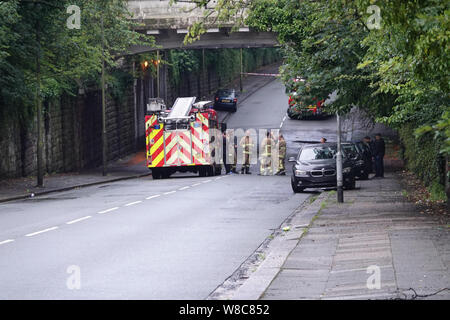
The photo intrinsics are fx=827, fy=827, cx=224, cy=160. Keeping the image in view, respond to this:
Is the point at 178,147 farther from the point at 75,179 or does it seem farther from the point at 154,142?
the point at 75,179

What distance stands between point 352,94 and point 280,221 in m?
3.51

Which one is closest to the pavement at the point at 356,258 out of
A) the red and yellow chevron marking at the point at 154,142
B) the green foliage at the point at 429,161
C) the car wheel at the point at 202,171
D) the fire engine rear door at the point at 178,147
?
the green foliage at the point at 429,161

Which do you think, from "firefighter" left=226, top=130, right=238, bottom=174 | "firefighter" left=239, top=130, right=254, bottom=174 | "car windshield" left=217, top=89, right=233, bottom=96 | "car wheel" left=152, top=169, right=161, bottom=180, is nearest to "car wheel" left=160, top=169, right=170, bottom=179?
"car wheel" left=152, top=169, right=161, bottom=180

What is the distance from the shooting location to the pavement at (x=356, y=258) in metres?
9.14

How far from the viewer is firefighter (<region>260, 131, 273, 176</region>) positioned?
123ft

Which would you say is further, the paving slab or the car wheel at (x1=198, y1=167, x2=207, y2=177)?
the car wheel at (x1=198, y1=167, x2=207, y2=177)

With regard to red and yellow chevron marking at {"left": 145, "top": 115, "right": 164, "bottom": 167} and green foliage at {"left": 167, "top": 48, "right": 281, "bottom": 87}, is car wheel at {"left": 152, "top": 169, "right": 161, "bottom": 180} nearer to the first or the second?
red and yellow chevron marking at {"left": 145, "top": 115, "right": 164, "bottom": 167}

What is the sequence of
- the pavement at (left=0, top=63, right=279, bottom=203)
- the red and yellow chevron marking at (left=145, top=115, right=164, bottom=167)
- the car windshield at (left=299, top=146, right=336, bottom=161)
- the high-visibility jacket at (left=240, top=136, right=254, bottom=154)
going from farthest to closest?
the high-visibility jacket at (left=240, top=136, right=254, bottom=154)
the red and yellow chevron marking at (left=145, top=115, right=164, bottom=167)
the pavement at (left=0, top=63, right=279, bottom=203)
the car windshield at (left=299, top=146, right=336, bottom=161)

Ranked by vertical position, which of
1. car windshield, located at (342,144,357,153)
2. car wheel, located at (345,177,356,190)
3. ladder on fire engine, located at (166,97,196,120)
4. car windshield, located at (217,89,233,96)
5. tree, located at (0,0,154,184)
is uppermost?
tree, located at (0,0,154,184)

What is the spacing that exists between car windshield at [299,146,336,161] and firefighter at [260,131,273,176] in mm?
8855

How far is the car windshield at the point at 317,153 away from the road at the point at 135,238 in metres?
1.35

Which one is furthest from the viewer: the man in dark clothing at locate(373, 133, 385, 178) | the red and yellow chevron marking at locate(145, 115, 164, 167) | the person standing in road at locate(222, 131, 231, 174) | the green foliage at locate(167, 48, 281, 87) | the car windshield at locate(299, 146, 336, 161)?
the green foliage at locate(167, 48, 281, 87)

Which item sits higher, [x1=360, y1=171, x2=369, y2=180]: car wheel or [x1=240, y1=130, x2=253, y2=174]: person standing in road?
[x1=240, y1=130, x2=253, y2=174]: person standing in road
